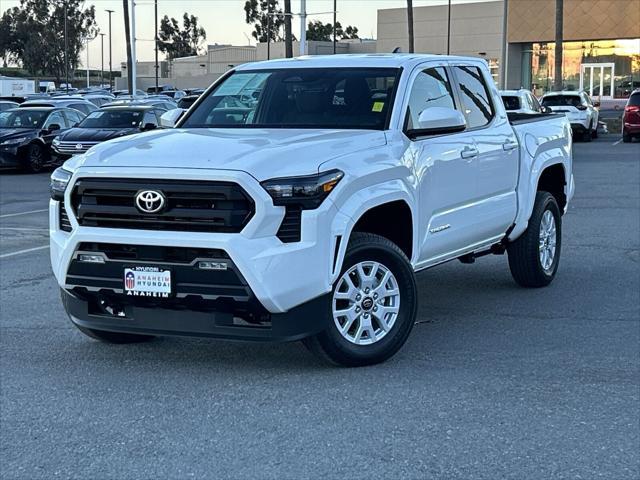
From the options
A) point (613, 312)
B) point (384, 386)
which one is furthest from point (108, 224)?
point (613, 312)

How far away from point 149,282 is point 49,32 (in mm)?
111455

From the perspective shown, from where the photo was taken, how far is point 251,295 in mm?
5543

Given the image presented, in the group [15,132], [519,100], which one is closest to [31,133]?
[15,132]

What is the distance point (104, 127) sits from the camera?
23.4 m

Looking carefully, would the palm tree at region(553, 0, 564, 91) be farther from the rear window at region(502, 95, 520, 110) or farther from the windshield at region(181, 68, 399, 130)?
the windshield at region(181, 68, 399, 130)

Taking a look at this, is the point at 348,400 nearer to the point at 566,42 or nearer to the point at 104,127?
the point at 104,127

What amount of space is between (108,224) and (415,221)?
208 cm

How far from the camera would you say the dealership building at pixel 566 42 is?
62844 mm

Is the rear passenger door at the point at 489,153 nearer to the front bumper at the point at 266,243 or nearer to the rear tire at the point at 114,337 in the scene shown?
the front bumper at the point at 266,243

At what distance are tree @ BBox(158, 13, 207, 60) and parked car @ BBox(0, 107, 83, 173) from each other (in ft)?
364

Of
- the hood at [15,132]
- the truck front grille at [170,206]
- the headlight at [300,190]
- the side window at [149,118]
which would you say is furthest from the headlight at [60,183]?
the hood at [15,132]

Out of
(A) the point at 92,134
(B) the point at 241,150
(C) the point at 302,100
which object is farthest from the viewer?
(A) the point at 92,134

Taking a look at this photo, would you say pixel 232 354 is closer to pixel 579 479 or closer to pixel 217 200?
pixel 217 200

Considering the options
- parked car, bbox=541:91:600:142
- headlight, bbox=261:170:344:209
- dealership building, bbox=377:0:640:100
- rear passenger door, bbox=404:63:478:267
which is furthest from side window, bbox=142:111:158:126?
dealership building, bbox=377:0:640:100
